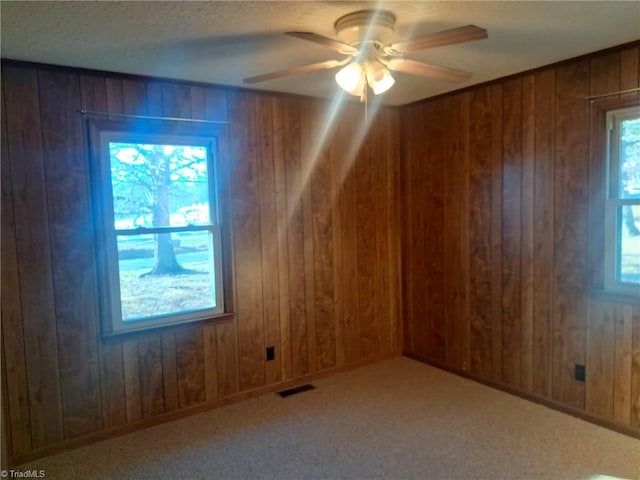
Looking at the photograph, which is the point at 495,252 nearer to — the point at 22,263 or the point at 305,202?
the point at 305,202

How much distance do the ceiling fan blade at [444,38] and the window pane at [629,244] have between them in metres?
1.71

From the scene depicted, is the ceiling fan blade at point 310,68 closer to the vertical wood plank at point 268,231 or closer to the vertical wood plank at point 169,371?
the vertical wood plank at point 268,231

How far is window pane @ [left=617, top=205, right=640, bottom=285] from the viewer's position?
285 cm

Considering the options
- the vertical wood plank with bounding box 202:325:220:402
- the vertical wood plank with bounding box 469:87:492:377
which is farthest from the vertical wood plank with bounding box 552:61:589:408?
the vertical wood plank with bounding box 202:325:220:402

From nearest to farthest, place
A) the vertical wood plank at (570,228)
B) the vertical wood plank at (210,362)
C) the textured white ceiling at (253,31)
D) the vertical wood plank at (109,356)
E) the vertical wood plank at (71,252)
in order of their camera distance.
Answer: the textured white ceiling at (253,31) → the vertical wood plank at (71,252) → the vertical wood plank at (109,356) → the vertical wood plank at (570,228) → the vertical wood plank at (210,362)

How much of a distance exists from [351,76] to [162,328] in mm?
2130

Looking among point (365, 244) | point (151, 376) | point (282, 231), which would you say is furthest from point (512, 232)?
point (151, 376)

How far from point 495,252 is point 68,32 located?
3143 mm

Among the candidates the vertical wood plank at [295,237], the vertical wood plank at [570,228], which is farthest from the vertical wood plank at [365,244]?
the vertical wood plank at [570,228]

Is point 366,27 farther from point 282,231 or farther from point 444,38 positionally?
point 282,231

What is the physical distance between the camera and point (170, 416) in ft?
10.6

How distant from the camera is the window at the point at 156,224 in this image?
2973mm

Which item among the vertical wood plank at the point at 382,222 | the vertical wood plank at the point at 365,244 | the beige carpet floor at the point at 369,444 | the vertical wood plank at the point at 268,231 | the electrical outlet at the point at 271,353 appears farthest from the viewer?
the vertical wood plank at the point at 382,222

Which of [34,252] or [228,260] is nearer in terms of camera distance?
[34,252]
